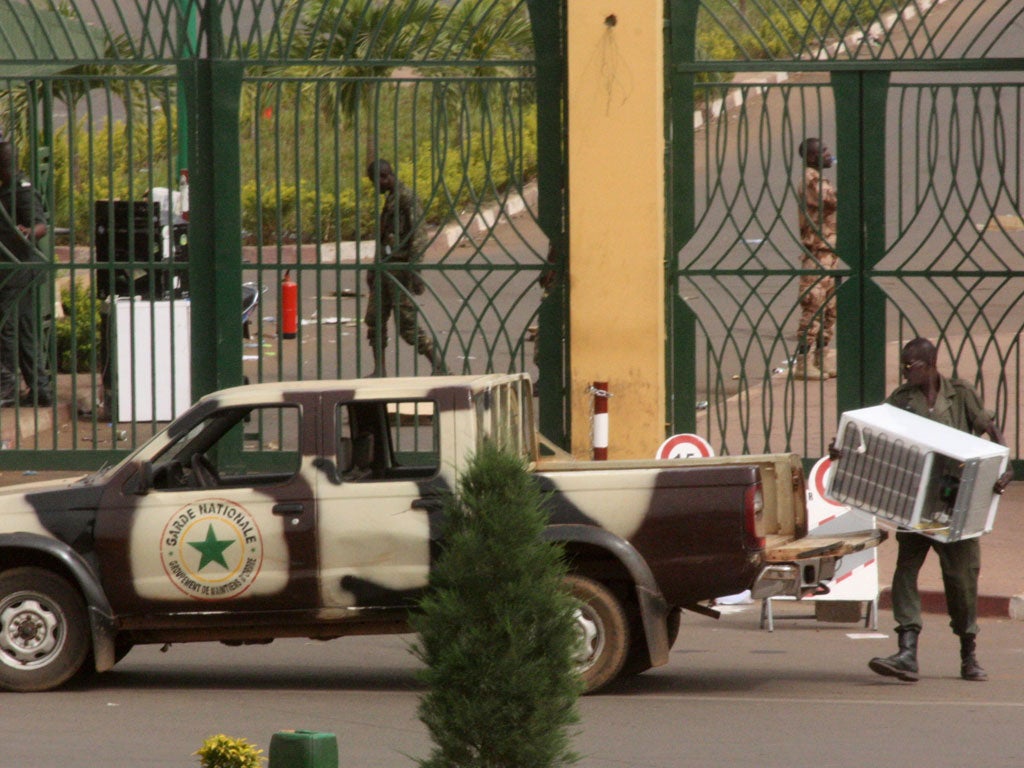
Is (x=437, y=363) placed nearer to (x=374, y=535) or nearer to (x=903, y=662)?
(x=374, y=535)

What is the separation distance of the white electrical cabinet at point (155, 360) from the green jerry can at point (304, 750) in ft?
28.9

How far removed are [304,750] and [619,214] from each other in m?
8.37

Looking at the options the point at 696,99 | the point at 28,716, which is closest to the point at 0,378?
the point at 696,99

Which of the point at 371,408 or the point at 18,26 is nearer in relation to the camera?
the point at 371,408

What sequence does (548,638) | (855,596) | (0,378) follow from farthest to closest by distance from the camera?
(0,378) < (855,596) < (548,638)

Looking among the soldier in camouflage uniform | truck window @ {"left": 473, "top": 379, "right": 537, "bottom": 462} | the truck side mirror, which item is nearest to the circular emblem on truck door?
the truck side mirror

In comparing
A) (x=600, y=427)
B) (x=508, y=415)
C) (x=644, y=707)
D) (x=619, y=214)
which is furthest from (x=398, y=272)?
(x=644, y=707)

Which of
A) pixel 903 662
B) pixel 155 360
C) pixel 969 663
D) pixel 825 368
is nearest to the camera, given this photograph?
pixel 903 662

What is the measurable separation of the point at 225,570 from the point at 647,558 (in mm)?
1891

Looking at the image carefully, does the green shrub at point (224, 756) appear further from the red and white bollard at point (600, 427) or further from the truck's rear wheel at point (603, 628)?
the red and white bollard at point (600, 427)

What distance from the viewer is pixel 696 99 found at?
45.2 ft

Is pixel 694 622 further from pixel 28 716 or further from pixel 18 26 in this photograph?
pixel 18 26

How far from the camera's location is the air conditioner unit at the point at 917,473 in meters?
8.10

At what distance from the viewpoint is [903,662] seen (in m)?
8.30
